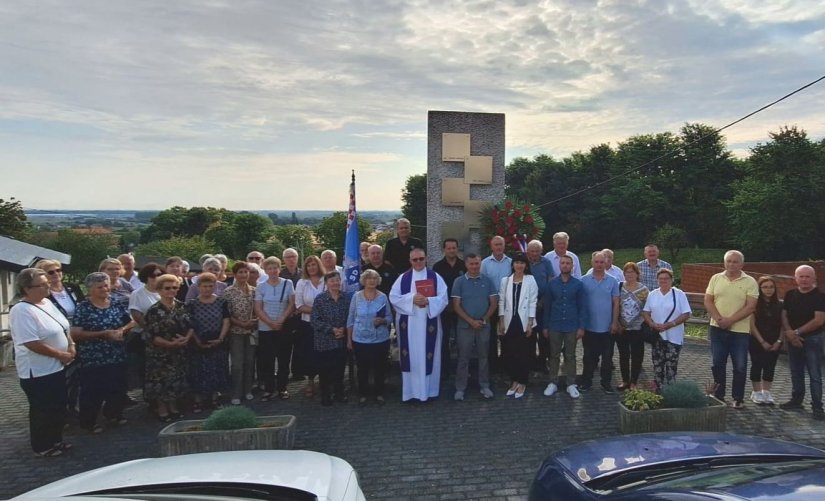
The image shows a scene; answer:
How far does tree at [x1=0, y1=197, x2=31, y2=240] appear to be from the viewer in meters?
35.6

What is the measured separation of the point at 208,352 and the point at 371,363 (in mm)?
1915

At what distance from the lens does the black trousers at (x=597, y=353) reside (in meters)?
6.53

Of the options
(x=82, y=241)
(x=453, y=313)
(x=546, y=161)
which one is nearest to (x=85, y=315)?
(x=453, y=313)

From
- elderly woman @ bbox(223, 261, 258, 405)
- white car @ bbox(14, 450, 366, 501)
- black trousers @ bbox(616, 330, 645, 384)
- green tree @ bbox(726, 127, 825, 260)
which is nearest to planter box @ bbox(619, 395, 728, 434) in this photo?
black trousers @ bbox(616, 330, 645, 384)

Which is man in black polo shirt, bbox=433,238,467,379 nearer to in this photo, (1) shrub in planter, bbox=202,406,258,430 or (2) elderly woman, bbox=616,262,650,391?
(2) elderly woman, bbox=616,262,650,391

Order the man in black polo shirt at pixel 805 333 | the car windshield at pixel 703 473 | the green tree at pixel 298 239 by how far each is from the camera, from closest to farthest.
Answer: the car windshield at pixel 703 473
the man in black polo shirt at pixel 805 333
the green tree at pixel 298 239

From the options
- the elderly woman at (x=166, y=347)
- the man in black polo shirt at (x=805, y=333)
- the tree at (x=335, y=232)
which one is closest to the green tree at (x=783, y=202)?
the man in black polo shirt at (x=805, y=333)

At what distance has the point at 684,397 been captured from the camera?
5043 millimetres

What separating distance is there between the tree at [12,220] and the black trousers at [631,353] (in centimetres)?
4111

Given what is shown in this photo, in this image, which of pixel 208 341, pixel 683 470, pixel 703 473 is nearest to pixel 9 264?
pixel 208 341

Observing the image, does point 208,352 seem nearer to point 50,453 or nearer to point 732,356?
point 50,453

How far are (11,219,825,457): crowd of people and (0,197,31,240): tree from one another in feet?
122

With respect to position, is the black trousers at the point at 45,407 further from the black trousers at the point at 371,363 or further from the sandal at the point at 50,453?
the black trousers at the point at 371,363

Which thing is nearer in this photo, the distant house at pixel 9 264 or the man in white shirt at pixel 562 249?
the man in white shirt at pixel 562 249
